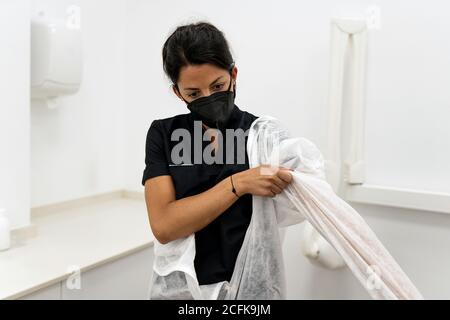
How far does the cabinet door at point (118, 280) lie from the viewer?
1074 mm

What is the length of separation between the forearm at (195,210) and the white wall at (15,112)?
77cm

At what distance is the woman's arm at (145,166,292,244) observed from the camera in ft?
2.06

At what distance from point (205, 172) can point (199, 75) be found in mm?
154

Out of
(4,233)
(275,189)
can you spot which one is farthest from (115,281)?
(275,189)

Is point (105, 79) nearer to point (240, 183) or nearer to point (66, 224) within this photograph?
point (66, 224)

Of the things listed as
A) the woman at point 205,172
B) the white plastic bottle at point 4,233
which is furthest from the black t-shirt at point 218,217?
the white plastic bottle at point 4,233

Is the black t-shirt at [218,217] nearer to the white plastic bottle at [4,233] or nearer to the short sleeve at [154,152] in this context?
the short sleeve at [154,152]

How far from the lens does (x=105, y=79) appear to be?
1.23 metres

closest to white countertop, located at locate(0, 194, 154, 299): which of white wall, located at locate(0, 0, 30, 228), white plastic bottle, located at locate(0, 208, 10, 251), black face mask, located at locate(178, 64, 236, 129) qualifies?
white plastic bottle, located at locate(0, 208, 10, 251)

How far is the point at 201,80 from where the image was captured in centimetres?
64

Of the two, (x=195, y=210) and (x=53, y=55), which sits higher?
(x=53, y=55)

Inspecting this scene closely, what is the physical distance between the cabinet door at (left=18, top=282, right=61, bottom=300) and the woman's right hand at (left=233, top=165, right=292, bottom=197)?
606 mm

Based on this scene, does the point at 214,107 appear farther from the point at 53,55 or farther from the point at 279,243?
the point at 53,55

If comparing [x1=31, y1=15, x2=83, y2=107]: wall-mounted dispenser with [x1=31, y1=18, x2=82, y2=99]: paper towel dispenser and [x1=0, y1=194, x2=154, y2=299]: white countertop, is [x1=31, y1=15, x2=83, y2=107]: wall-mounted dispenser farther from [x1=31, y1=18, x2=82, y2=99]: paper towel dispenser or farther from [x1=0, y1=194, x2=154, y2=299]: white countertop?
[x1=0, y1=194, x2=154, y2=299]: white countertop
